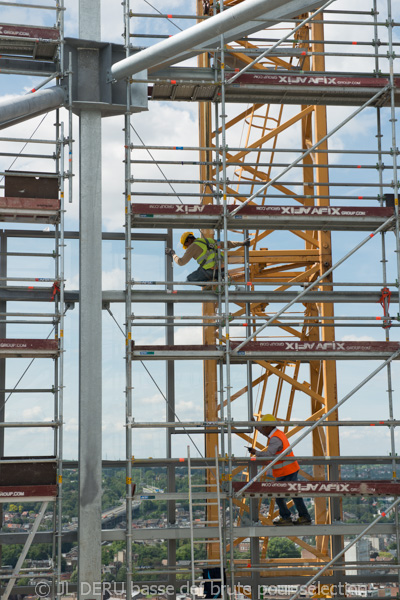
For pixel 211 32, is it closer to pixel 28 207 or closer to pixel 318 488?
pixel 28 207

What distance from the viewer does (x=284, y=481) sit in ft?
40.6

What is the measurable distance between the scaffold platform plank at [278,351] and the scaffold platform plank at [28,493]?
84.6 inches

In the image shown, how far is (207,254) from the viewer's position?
1297cm

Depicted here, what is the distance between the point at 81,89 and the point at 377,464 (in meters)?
7.22

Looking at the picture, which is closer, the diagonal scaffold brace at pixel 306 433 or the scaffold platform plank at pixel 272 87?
the diagonal scaffold brace at pixel 306 433

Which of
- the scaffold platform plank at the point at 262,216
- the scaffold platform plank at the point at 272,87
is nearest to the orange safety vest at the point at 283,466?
the scaffold platform plank at the point at 262,216

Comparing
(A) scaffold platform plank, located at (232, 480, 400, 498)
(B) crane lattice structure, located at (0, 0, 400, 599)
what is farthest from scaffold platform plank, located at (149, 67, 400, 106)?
(A) scaffold platform plank, located at (232, 480, 400, 498)

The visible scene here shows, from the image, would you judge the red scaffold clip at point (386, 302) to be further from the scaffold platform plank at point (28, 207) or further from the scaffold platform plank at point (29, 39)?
the scaffold platform plank at point (29, 39)

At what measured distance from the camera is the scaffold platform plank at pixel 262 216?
1272 centimetres

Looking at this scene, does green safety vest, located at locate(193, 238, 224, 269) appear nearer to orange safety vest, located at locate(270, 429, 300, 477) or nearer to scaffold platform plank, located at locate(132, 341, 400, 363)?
scaffold platform plank, located at locate(132, 341, 400, 363)

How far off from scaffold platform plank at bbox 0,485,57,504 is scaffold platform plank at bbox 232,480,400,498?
2542mm

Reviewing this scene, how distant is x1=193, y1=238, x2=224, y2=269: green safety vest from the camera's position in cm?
1292

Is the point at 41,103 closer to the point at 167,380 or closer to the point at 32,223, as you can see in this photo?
the point at 32,223

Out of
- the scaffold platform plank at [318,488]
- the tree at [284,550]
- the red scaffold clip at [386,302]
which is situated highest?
the red scaffold clip at [386,302]
